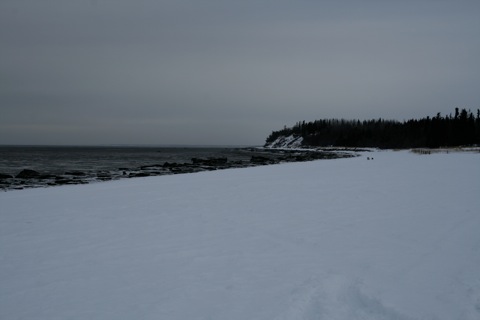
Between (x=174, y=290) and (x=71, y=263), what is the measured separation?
2.29 metres

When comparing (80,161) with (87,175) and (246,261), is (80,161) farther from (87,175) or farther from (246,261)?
(246,261)

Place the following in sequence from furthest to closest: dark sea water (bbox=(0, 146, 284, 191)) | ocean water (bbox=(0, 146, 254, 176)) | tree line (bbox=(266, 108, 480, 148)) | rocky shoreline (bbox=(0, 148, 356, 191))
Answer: tree line (bbox=(266, 108, 480, 148))
ocean water (bbox=(0, 146, 254, 176))
dark sea water (bbox=(0, 146, 284, 191))
rocky shoreline (bbox=(0, 148, 356, 191))

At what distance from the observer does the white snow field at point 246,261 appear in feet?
13.0

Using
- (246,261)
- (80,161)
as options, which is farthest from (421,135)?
(246,261)

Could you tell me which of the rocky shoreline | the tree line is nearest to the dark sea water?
the rocky shoreline

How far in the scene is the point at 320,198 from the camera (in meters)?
11.3

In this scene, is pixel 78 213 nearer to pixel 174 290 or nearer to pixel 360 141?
pixel 174 290

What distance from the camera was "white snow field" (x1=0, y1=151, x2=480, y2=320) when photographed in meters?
3.95

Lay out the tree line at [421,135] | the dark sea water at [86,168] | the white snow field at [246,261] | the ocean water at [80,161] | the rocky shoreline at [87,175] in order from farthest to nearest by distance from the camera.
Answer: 1. the tree line at [421,135]
2. the ocean water at [80,161]
3. the dark sea water at [86,168]
4. the rocky shoreline at [87,175]
5. the white snow field at [246,261]

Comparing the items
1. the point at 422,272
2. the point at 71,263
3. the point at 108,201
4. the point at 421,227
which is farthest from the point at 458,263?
the point at 108,201

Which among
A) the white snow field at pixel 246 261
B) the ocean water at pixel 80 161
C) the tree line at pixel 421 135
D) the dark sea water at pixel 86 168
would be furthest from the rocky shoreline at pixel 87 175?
the tree line at pixel 421 135

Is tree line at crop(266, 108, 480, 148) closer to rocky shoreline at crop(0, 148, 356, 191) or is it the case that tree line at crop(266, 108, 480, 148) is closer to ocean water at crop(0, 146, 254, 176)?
ocean water at crop(0, 146, 254, 176)

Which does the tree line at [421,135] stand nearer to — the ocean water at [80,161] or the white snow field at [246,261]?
the ocean water at [80,161]

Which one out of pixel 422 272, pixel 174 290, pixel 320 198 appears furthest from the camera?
pixel 320 198
